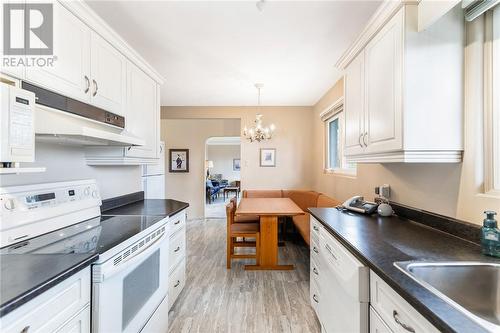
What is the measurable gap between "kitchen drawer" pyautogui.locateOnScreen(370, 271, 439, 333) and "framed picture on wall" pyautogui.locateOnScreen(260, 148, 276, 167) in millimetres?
3645

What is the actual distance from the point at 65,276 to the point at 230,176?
11136mm

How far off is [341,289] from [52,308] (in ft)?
4.43

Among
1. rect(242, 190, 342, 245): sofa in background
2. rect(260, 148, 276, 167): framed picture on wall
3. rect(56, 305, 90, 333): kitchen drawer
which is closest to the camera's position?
rect(56, 305, 90, 333): kitchen drawer

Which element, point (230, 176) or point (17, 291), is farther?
point (230, 176)

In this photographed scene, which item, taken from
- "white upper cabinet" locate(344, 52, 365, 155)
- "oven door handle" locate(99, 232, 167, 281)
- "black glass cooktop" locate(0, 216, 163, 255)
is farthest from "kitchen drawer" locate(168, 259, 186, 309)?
"white upper cabinet" locate(344, 52, 365, 155)

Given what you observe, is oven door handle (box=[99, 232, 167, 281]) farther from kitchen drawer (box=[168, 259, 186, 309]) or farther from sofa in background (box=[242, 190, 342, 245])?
sofa in background (box=[242, 190, 342, 245])

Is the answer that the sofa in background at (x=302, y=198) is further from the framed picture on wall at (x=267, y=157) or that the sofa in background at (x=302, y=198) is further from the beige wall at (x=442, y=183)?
the beige wall at (x=442, y=183)

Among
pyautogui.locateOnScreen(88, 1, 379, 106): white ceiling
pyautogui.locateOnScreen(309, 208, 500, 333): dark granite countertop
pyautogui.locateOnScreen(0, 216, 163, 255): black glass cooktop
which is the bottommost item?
pyautogui.locateOnScreen(309, 208, 500, 333): dark granite countertop

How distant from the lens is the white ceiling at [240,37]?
1.71m

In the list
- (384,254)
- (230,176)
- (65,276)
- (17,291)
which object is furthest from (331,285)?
(230,176)

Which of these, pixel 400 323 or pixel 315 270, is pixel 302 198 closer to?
pixel 315 270

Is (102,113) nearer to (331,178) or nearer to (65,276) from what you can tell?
(65,276)

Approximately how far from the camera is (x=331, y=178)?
3650mm

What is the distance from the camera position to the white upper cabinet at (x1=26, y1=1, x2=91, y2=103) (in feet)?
4.14
